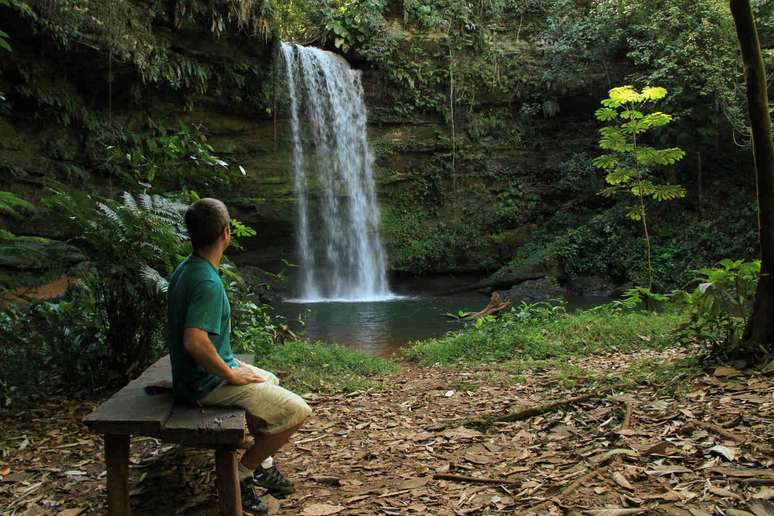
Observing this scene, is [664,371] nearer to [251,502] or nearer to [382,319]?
[251,502]

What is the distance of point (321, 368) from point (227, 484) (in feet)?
11.9

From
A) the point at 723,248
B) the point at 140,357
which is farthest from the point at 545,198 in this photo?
the point at 140,357

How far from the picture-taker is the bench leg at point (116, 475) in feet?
8.28

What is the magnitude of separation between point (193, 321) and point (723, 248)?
17.2 m

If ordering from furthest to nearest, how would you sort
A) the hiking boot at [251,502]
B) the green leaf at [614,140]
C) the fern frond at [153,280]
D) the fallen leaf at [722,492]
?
Result: the green leaf at [614,140] < the fern frond at [153,280] < the hiking boot at [251,502] < the fallen leaf at [722,492]

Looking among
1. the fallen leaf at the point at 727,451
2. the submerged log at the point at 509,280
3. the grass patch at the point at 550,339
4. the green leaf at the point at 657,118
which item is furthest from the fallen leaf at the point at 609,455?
the submerged log at the point at 509,280

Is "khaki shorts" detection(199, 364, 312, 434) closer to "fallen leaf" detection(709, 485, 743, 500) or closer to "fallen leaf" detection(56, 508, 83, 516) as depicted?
"fallen leaf" detection(56, 508, 83, 516)

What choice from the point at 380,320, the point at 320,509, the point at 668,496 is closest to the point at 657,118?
the point at 380,320

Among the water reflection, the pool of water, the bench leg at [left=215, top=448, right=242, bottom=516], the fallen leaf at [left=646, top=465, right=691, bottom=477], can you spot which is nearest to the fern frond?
the bench leg at [left=215, top=448, right=242, bottom=516]

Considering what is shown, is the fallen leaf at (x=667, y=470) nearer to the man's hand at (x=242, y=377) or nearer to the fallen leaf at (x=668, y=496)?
the fallen leaf at (x=668, y=496)

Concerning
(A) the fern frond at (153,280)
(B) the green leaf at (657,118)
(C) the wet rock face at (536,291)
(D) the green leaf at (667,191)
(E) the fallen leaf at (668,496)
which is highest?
(B) the green leaf at (657,118)

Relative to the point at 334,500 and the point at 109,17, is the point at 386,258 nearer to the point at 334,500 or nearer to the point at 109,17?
the point at 109,17

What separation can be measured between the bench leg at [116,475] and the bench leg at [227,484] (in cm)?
43

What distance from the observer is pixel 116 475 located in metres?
2.52
